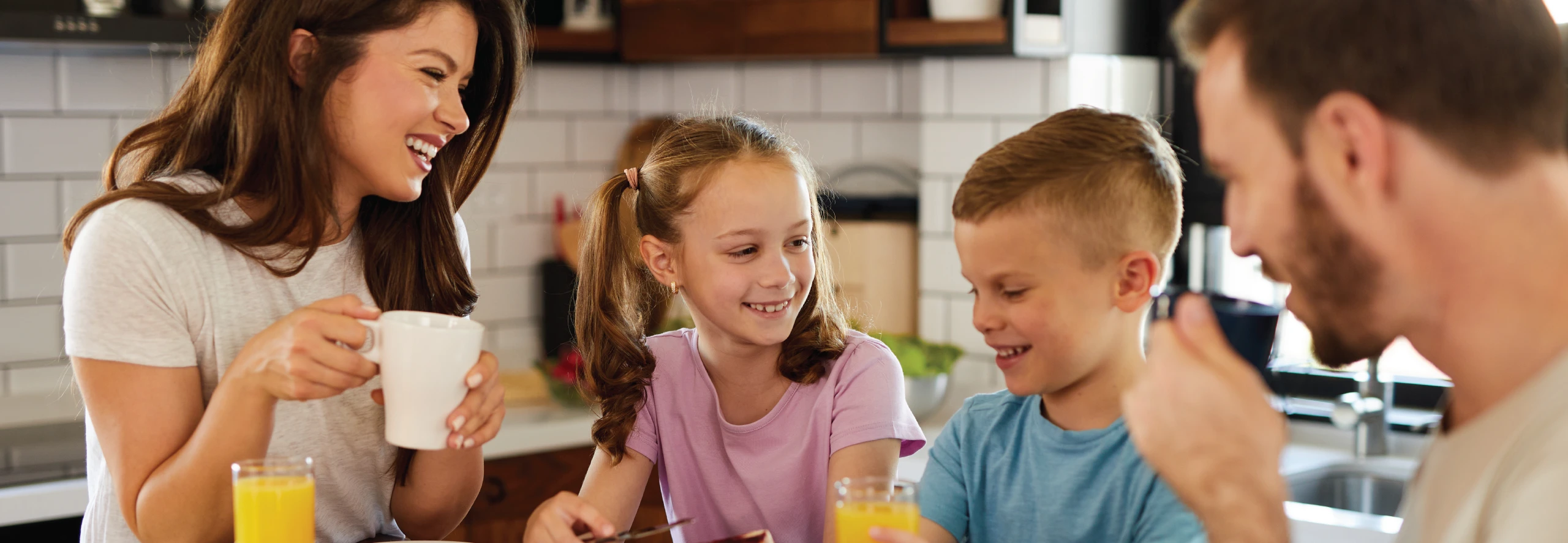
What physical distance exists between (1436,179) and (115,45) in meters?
2.44

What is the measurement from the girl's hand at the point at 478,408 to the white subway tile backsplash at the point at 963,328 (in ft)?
5.27

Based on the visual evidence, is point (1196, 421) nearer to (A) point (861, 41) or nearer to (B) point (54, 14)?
(A) point (861, 41)

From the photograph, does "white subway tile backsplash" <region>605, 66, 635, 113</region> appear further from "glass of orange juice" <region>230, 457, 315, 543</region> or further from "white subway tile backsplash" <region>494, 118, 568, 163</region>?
"glass of orange juice" <region>230, 457, 315, 543</region>

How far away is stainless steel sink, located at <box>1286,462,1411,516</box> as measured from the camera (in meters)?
2.33

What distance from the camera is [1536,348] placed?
0.89 m

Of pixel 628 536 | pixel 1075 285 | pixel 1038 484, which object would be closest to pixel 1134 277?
pixel 1075 285

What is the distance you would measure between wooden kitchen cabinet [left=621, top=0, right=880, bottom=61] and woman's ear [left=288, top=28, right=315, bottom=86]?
1.46m

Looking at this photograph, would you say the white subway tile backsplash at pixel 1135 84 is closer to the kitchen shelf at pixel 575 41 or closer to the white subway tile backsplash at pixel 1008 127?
the white subway tile backsplash at pixel 1008 127

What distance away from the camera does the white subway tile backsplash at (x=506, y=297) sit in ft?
10.8

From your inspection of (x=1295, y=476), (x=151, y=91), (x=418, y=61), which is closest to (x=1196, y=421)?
(x=418, y=61)

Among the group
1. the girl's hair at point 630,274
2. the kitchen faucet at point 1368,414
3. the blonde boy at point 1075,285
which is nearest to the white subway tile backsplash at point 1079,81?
the kitchen faucet at point 1368,414

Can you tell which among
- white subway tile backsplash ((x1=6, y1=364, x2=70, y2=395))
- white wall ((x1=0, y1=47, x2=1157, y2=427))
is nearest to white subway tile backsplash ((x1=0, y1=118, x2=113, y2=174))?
white wall ((x1=0, y1=47, x2=1157, y2=427))

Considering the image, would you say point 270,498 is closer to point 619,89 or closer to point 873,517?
point 873,517

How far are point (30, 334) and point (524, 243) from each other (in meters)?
1.14
